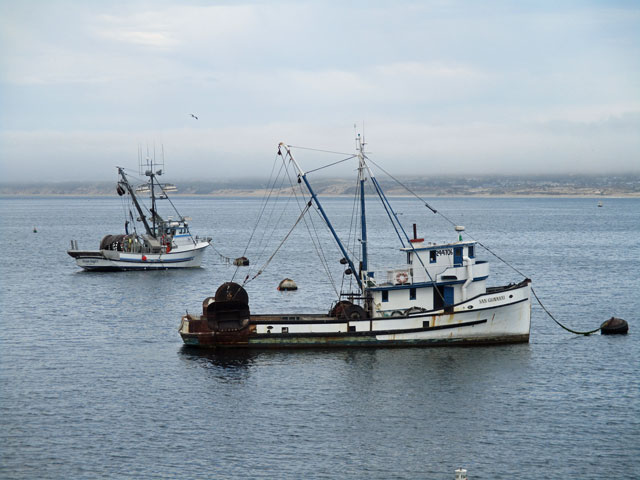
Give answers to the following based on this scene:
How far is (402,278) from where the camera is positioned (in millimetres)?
50188

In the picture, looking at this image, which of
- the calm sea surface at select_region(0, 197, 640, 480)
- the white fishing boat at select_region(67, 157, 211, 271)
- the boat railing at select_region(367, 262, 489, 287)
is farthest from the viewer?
the white fishing boat at select_region(67, 157, 211, 271)

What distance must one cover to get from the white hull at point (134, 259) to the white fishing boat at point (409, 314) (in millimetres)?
45137

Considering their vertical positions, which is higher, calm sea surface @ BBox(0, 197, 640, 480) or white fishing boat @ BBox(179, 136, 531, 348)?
white fishing boat @ BBox(179, 136, 531, 348)

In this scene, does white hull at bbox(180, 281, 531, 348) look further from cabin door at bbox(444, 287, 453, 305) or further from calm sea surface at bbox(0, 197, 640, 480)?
cabin door at bbox(444, 287, 453, 305)

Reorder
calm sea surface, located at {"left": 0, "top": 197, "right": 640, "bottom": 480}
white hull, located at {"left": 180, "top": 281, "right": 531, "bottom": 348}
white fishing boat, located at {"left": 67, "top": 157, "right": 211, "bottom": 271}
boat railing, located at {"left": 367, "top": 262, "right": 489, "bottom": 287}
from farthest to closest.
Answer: white fishing boat, located at {"left": 67, "top": 157, "right": 211, "bottom": 271}
boat railing, located at {"left": 367, "top": 262, "right": 489, "bottom": 287}
white hull, located at {"left": 180, "top": 281, "right": 531, "bottom": 348}
calm sea surface, located at {"left": 0, "top": 197, "right": 640, "bottom": 480}

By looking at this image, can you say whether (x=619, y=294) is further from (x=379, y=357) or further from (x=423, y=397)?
(x=423, y=397)

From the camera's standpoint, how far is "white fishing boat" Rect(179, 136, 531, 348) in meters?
49.4

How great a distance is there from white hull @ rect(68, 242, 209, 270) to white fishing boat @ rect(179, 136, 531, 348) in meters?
45.1

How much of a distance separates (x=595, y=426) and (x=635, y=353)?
51.2 ft

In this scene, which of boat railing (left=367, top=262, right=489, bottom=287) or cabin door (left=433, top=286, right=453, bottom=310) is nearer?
boat railing (left=367, top=262, right=489, bottom=287)

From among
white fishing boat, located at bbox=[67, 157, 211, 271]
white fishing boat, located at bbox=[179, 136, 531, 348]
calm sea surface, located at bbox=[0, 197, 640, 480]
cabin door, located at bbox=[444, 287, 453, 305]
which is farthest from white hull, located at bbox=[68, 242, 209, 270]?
cabin door, located at bbox=[444, 287, 453, 305]

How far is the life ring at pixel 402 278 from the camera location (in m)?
50.2

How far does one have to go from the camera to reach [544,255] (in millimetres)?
114125

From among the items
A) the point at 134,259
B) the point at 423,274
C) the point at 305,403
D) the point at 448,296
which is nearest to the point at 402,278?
the point at 423,274
